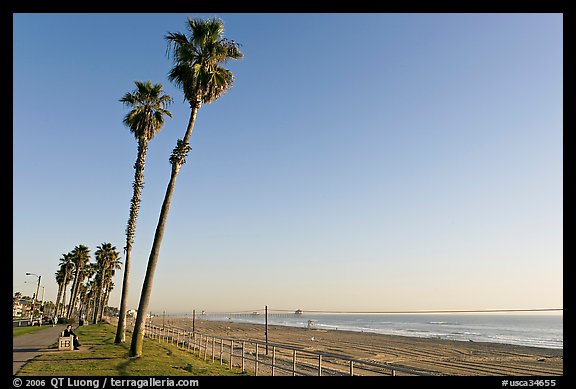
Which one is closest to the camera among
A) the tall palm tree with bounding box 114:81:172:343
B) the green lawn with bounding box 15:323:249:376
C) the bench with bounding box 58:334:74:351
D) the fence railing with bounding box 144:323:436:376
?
the fence railing with bounding box 144:323:436:376

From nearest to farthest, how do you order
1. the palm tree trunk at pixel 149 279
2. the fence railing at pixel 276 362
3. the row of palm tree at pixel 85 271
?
the fence railing at pixel 276 362
the palm tree trunk at pixel 149 279
the row of palm tree at pixel 85 271

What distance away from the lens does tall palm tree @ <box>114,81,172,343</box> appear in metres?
26.1

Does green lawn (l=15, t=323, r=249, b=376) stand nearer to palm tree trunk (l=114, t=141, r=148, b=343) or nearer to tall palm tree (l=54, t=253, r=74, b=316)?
palm tree trunk (l=114, t=141, r=148, b=343)

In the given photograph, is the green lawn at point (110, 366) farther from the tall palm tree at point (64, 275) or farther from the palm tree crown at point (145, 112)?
the tall palm tree at point (64, 275)

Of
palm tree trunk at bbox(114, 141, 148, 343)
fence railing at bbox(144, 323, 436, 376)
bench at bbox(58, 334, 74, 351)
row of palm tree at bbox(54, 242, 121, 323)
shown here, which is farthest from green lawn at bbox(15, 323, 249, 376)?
row of palm tree at bbox(54, 242, 121, 323)

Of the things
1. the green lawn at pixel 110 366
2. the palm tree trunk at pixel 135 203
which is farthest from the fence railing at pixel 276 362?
the palm tree trunk at pixel 135 203

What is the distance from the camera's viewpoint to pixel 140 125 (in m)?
26.0

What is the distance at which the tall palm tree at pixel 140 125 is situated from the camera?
85.5 ft

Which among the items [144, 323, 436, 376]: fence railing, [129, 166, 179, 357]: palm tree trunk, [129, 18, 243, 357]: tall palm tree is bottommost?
[144, 323, 436, 376]: fence railing

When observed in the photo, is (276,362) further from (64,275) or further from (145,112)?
A: (64,275)

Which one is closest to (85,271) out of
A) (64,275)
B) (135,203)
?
(64,275)
